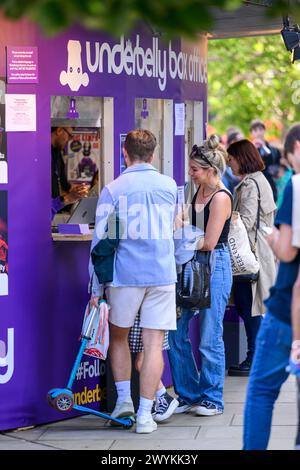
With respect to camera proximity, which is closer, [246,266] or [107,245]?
[107,245]

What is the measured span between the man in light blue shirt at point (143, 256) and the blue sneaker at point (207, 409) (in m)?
0.57

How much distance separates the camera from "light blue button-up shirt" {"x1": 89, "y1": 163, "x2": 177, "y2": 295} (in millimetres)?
5858

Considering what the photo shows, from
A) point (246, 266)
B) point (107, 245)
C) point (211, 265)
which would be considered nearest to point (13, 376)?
point (107, 245)

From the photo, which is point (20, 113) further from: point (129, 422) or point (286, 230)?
point (286, 230)

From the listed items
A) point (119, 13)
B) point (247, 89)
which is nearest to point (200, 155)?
point (119, 13)

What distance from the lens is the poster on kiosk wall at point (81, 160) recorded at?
26.7 ft

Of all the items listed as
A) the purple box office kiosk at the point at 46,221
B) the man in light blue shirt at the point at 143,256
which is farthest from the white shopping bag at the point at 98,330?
the purple box office kiosk at the point at 46,221

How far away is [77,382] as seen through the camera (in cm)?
648

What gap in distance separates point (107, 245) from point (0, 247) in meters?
0.63

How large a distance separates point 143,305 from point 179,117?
1.96 meters

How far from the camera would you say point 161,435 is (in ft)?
20.0

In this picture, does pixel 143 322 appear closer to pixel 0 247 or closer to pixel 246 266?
pixel 0 247

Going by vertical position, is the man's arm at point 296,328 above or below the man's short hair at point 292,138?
below

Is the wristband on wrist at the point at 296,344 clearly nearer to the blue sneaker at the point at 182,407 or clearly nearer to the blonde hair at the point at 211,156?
the blonde hair at the point at 211,156
